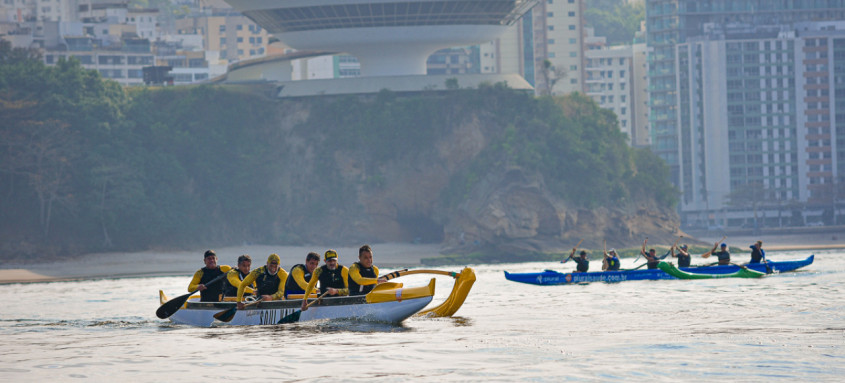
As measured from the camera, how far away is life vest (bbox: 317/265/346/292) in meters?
30.7

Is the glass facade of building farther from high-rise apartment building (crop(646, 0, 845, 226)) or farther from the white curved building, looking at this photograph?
high-rise apartment building (crop(646, 0, 845, 226))

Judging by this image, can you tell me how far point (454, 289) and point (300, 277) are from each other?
4.32 metres

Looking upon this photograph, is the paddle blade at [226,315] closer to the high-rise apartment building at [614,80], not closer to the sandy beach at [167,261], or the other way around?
the sandy beach at [167,261]

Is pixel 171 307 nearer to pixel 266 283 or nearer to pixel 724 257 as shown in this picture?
pixel 266 283

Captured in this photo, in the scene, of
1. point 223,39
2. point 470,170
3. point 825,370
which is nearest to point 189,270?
point 470,170

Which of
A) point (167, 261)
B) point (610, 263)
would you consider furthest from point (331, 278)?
point (167, 261)

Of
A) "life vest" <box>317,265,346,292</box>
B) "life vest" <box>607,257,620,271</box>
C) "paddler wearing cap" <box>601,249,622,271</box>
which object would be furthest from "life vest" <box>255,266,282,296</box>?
"life vest" <box>607,257,620,271</box>

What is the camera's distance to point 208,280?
3269 cm

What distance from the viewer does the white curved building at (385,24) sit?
98.3m

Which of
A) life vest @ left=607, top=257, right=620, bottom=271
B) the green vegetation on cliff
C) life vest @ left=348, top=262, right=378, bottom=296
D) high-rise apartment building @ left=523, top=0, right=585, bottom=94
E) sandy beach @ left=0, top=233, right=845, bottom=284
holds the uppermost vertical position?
high-rise apartment building @ left=523, top=0, right=585, bottom=94

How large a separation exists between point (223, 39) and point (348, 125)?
75271mm

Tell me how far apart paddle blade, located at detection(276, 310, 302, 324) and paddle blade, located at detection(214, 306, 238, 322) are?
1405 millimetres

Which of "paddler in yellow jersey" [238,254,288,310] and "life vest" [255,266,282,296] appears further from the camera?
"life vest" [255,266,282,296]

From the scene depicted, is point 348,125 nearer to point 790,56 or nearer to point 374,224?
point 374,224
